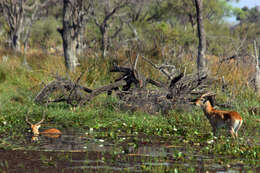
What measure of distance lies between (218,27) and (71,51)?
124 feet

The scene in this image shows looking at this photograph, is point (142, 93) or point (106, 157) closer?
point (106, 157)

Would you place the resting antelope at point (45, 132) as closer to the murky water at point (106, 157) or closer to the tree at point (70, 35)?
the murky water at point (106, 157)

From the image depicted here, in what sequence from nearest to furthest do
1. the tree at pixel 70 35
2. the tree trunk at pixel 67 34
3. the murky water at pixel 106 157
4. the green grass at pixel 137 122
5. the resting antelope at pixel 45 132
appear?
1. the murky water at pixel 106 157
2. the green grass at pixel 137 122
3. the resting antelope at pixel 45 132
4. the tree at pixel 70 35
5. the tree trunk at pixel 67 34

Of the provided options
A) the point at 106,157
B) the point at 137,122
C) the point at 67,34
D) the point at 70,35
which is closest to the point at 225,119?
the point at 137,122

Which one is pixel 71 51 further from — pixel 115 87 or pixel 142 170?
pixel 142 170

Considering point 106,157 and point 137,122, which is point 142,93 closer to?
point 137,122

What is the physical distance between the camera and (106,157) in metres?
6.20

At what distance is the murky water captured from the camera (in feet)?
18.2

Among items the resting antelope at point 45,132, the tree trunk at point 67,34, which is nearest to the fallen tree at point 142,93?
the resting antelope at point 45,132

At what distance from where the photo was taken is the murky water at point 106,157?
5547 mm

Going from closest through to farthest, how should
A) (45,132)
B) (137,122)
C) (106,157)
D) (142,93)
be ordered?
(106,157) < (45,132) < (137,122) < (142,93)

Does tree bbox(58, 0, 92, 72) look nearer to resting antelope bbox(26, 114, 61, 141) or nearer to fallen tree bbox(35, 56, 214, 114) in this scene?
fallen tree bbox(35, 56, 214, 114)

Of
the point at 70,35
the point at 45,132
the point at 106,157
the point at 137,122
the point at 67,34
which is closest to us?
the point at 106,157

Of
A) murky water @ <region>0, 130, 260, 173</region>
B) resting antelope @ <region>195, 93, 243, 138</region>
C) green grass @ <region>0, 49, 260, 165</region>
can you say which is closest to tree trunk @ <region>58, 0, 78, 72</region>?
green grass @ <region>0, 49, 260, 165</region>
